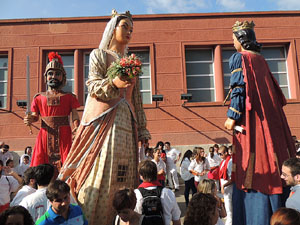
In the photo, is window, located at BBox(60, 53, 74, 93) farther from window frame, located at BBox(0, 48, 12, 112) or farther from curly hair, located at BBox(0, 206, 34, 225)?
curly hair, located at BBox(0, 206, 34, 225)

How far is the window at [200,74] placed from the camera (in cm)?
1348

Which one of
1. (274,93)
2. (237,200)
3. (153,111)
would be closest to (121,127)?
(237,200)

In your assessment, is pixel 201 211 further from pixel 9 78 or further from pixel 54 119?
pixel 9 78

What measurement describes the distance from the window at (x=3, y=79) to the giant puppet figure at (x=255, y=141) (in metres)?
12.2

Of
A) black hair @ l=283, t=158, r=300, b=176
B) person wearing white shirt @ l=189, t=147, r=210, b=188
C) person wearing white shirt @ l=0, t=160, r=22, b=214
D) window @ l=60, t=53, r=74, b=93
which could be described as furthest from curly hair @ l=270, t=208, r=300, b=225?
window @ l=60, t=53, r=74, b=93

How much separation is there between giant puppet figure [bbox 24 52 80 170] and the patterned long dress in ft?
3.07

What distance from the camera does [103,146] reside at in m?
3.28

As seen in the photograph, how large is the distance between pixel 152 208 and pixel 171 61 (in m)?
11.1

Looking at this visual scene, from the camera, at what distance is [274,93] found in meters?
3.53

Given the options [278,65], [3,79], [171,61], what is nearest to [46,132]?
[171,61]

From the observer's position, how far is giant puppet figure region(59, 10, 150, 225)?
3111 millimetres

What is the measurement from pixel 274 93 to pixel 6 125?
12019 millimetres

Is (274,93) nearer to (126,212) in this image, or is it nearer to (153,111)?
(126,212)

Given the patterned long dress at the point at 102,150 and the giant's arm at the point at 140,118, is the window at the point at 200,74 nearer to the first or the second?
the giant's arm at the point at 140,118
